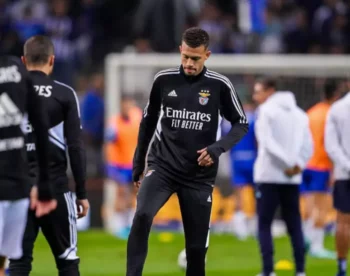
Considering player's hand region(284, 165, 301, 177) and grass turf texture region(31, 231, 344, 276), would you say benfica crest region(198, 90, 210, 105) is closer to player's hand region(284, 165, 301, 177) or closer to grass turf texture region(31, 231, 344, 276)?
player's hand region(284, 165, 301, 177)

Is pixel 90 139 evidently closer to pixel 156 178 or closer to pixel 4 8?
pixel 4 8

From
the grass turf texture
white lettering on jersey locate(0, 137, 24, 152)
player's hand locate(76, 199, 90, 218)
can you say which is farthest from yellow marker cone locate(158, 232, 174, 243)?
white lettering on jersey locate(0, 137, 24, 152)

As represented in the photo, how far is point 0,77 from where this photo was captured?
6.63m

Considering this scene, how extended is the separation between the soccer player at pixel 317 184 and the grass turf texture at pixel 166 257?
18.9 inches

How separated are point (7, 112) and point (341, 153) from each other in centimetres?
536

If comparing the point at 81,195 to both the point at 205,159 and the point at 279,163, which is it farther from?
the point at 279,163

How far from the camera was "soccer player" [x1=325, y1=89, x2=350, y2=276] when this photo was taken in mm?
11125

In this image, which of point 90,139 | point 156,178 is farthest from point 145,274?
point 90,139

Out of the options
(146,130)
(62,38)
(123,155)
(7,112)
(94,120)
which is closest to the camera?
(7,112)

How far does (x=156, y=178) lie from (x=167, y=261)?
5.63 meters

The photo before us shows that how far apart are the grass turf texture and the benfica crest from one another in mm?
4291

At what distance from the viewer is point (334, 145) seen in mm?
11148

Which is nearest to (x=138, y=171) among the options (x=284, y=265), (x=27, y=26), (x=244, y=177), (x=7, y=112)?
(x=7, y=112)

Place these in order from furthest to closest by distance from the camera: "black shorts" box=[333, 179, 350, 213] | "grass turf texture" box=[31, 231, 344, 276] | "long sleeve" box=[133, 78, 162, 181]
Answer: "grass turf texture" box=[31, 231, 344, 276] < "black shorts" box=[333, 179, 350, 213] < "long sleeve" box=[133, 78, 162, 181]
